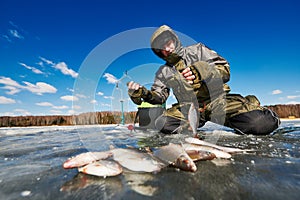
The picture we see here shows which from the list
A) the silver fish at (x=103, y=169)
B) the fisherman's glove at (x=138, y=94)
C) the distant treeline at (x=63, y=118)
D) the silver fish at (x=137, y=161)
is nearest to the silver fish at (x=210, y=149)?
the silver fish at (x=137, y=161)

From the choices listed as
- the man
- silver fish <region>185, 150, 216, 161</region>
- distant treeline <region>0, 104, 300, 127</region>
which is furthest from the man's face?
distant treeline <region>0, 104, 300, 127</region>

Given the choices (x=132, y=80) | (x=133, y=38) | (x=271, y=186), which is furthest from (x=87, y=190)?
(x=133, y=38)

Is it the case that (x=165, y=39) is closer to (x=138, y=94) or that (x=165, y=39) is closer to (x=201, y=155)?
(x=138, y=94)

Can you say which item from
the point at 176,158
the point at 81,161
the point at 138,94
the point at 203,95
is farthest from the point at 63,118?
the point at 176,158

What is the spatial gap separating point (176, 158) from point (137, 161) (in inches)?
11.2

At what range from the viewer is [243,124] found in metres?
3.18

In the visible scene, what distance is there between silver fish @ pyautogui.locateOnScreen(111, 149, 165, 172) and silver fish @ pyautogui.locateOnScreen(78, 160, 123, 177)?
0.07 metres

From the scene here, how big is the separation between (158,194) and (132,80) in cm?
280

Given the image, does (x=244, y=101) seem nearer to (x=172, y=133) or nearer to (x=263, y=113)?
(x=263, y=113)

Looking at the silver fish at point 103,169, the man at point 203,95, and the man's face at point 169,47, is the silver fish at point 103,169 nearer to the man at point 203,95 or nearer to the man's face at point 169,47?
the man at point 203,95

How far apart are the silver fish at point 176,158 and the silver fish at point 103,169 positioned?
35 cm

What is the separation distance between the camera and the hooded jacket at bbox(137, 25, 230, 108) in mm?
3076

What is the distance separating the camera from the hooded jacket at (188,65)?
308 cm

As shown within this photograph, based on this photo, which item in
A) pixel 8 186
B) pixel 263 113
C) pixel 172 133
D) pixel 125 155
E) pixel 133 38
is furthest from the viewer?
pixel 172 133
